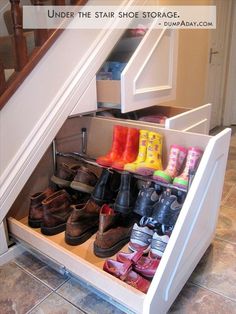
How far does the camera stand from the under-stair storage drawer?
51.7 inches

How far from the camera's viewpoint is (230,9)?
3.25 m

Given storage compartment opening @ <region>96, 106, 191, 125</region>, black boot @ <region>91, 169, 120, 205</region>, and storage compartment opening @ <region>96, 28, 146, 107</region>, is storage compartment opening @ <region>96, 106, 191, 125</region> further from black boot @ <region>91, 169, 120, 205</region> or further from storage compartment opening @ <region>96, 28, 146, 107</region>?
black boot @ <region>91, 169, 120, 205</region>

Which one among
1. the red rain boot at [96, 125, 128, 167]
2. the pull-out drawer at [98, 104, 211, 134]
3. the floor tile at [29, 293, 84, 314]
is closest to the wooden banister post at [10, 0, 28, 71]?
the red rain boot at [96, 125, 128, 167]

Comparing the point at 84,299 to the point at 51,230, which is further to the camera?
the point at 51,230

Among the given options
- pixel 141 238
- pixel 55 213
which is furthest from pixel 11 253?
pixel 141 238

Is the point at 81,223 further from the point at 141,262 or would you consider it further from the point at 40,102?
the point at 40,102

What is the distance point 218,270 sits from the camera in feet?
4.02

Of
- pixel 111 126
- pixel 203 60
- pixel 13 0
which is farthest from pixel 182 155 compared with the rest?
pixel 203 60

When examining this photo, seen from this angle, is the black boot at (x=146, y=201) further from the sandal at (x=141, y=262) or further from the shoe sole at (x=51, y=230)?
the shoe sole at (x=51, y=230)

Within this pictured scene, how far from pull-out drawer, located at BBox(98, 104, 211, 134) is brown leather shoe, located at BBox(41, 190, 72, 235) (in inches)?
21.6

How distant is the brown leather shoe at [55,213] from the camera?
4.05ft

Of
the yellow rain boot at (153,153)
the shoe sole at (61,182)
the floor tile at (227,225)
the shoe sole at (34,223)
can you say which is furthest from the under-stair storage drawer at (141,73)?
the floor tile at (227,225)

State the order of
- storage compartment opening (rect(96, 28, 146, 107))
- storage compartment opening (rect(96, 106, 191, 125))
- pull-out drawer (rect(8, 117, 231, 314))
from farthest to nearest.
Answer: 1. storage compartment opening (rect(96, 106, 191, 125))
2. storage compartment opening (rect(96, 28, 146, 107))
3. pull-out drawer (rect(8, 117, 231, 314))

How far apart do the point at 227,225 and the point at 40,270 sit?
41.1 inches
